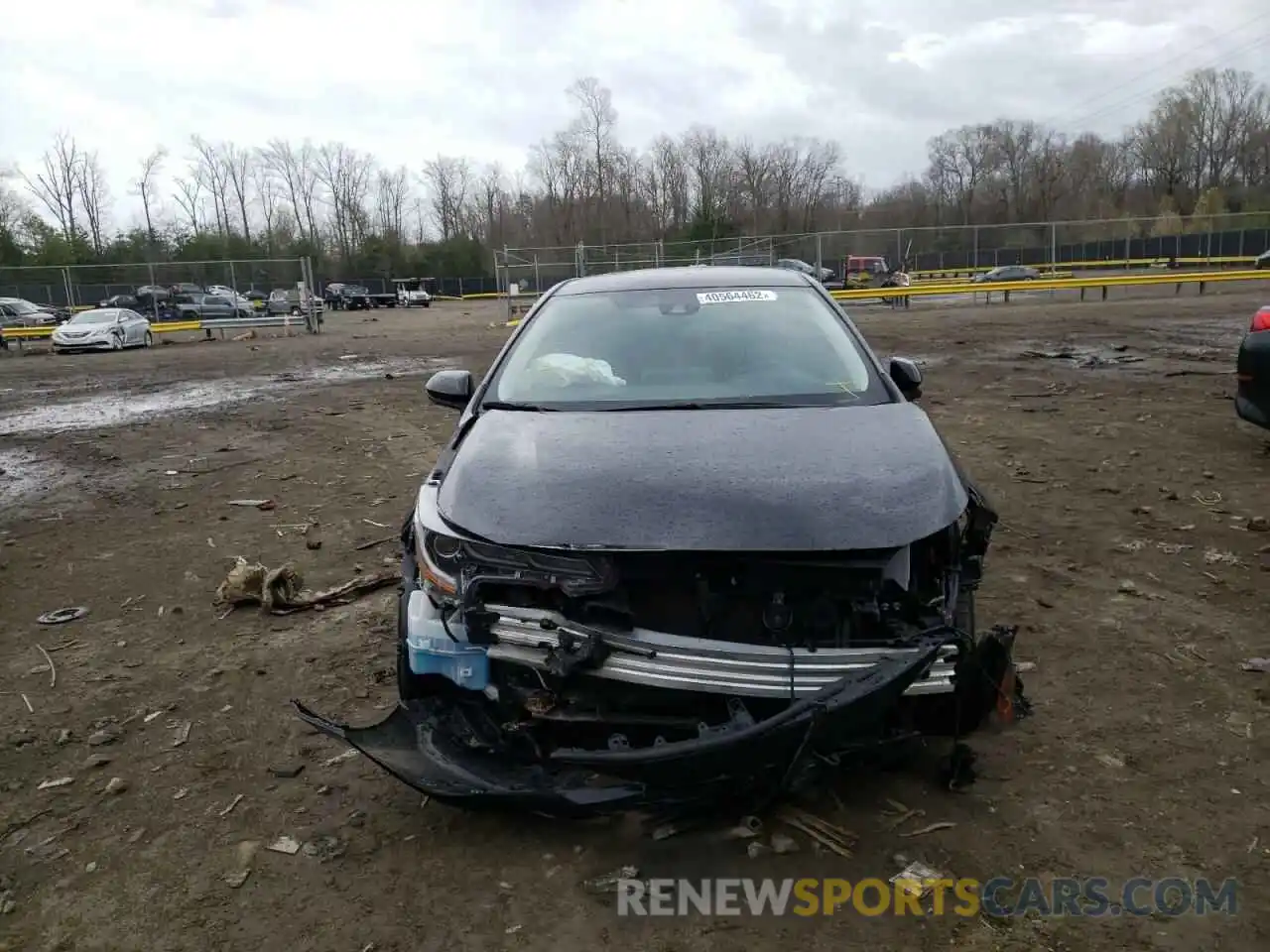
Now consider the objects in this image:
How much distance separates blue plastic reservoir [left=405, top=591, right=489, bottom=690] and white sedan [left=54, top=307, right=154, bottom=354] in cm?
2702

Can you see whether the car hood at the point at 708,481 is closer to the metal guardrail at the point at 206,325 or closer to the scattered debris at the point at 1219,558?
the scattered debris at the point at 1219,558

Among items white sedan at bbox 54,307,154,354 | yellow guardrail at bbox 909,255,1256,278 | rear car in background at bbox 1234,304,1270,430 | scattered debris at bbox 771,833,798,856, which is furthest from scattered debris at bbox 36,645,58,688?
yellow guardrail at bbox 909,255,1256,278

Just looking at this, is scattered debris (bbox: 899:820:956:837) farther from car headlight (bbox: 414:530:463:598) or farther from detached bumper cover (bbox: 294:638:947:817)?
car headlight (bbox: 414:530:463:598)

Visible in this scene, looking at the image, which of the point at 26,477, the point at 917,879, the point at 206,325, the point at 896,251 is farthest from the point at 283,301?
the point at 917,879

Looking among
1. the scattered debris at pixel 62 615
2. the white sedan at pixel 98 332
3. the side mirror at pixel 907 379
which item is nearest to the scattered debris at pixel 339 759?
the scattered debris at pixel 62 615

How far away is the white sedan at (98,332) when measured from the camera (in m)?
25.2

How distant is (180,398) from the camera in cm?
1416

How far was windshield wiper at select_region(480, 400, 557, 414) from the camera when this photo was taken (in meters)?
3.65

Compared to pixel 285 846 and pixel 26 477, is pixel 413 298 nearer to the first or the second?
pixel 26 477

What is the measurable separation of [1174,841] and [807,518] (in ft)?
4.81

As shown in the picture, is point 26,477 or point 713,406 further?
point 26,477

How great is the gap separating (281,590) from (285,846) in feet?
7.55

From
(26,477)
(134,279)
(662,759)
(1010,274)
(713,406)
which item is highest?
(134,279)

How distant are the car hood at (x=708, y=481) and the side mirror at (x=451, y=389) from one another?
856 millimetres
